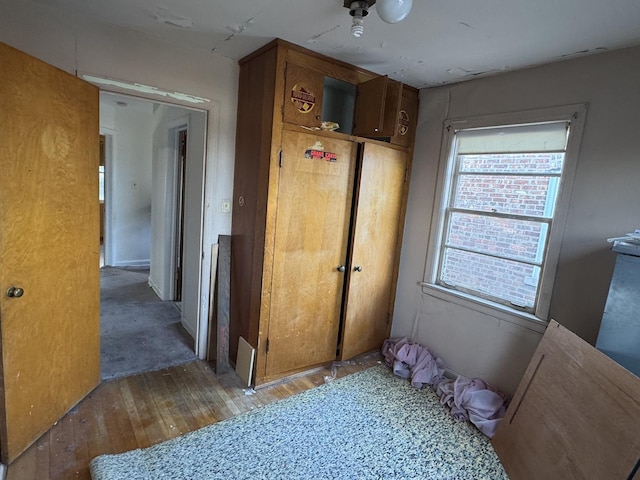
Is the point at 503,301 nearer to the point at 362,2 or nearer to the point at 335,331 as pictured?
the point at 335,331

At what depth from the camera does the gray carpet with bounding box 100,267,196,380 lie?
2662 millimetres

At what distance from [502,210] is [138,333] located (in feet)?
11.0

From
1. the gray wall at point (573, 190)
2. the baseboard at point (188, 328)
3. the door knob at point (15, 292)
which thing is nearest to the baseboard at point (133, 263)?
the baseboard at point (188, 328)

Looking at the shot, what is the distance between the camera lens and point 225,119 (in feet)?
8.45

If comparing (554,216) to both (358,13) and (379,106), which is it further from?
(358,13)

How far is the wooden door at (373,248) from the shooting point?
2695mm

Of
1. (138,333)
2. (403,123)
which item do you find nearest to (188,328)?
(138,333)

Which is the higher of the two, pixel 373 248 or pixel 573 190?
pixel 573 190

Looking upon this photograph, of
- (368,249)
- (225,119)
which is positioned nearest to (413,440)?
(368,249)

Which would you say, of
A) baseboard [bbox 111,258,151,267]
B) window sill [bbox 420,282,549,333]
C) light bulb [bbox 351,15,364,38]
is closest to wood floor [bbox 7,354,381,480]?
window sill [bbox 420,282,549,333]

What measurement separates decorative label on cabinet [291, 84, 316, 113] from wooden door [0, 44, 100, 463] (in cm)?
124

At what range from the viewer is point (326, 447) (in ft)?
6.40

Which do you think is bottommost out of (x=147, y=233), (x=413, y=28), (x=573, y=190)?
(x=147, y=233)

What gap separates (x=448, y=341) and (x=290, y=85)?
235 cm
